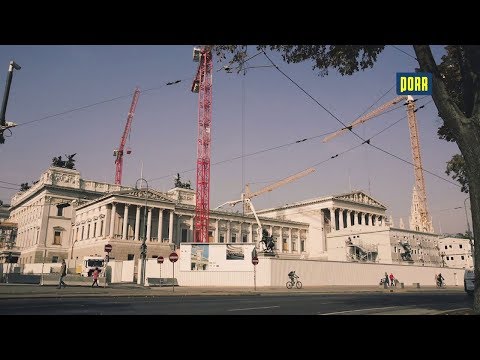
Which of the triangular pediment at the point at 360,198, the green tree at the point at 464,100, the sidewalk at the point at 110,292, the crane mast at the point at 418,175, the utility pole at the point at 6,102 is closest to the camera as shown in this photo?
the green tree at the point at 464,100

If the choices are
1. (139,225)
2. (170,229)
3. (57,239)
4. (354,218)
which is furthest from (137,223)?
(354,218)

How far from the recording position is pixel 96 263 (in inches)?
1950

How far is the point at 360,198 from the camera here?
10438 centimetres

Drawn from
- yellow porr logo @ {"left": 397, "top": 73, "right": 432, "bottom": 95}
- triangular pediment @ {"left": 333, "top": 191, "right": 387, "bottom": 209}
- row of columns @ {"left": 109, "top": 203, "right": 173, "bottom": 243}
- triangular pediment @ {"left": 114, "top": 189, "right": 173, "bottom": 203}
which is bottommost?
yellow porr logo @ {"left": 397, "top": 73, "right": 432, "bottom": 95}

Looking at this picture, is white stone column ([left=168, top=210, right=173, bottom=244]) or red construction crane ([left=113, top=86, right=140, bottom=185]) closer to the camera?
white stone column ([left=168, top=210, right=173, bottom=244])

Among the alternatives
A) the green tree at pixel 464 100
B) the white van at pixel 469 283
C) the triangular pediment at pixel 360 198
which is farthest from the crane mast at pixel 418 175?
the green tree at pixel 464 100

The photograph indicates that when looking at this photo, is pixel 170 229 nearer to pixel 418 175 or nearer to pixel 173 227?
pixel 173 227

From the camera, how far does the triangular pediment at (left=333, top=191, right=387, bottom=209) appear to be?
9888cm

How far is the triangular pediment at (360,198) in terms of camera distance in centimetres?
9888

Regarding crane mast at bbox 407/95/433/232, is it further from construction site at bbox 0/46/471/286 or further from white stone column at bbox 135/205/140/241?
white stone column at bbox 135/205/140/241

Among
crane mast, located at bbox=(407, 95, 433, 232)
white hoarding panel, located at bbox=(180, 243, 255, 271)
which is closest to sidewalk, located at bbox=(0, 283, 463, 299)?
white hoarding panel, located at bbox=(180, 243, 255, 271)

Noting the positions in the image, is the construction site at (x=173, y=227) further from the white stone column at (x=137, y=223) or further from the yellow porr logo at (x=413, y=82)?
the yellow porr logo at (x=413, y=82)
